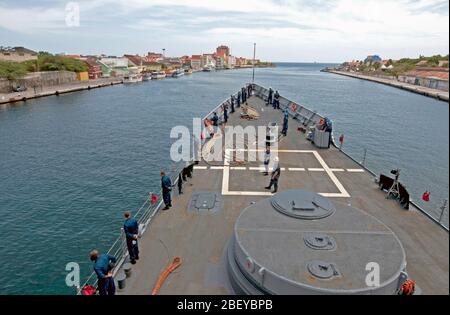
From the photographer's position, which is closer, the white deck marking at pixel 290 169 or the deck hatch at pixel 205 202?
the deck hatch at pixel 205 202

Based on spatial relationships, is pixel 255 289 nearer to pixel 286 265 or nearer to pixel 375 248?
pixel 286 265

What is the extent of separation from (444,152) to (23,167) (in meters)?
33.6

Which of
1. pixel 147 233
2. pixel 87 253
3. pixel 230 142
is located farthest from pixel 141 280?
pixel 230 142

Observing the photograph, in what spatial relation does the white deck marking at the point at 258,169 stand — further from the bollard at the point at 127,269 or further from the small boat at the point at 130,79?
the small boat at the point at 130,79

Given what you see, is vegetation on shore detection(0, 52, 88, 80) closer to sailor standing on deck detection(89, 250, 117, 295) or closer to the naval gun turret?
sailor standing on deck detection(89, 250, 117, 295)

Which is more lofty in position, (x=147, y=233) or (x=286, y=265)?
(x=286, y=265)

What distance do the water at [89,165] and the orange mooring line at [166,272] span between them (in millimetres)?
6385

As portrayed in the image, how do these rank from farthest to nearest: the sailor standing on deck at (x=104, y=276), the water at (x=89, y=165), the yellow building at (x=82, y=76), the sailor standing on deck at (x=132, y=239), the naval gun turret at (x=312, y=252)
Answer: the yellow building at (x=82, y=76)
the water at (x=89, y=165)
the sailor standing on deck at (x=132, y=239)
the sailor standing on deck at (x=104, y=276)
the naval gun turret at (x=312, y=252)

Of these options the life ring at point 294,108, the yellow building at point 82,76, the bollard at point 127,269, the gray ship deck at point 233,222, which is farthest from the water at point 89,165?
the yellow building at point 82,76

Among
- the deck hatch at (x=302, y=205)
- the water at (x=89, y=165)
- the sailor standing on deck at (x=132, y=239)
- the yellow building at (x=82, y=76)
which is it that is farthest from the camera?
the yellow building at (x=82, y=76)

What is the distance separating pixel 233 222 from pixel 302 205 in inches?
108

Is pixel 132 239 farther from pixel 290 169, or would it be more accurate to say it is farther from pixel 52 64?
pixel 52 64

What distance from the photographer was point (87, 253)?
16.2m

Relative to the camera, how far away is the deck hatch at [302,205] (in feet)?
28.1
